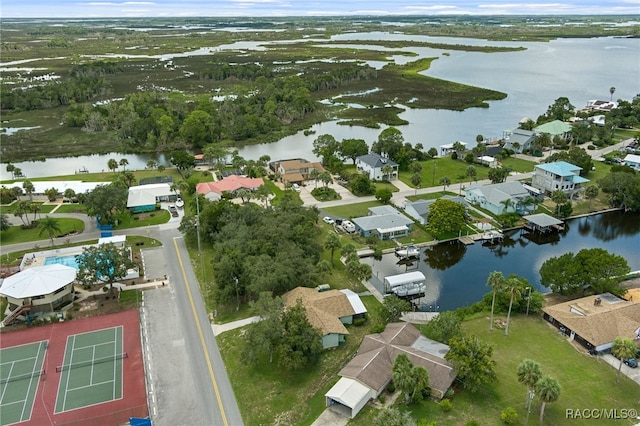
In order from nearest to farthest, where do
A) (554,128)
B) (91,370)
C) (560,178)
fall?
(91,370) → (560,178) → (554,128)

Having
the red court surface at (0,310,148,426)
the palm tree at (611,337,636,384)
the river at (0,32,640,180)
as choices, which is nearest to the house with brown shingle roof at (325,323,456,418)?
the palm tree at (611,337,636,384)

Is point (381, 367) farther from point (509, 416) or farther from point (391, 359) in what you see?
point (509, 416)

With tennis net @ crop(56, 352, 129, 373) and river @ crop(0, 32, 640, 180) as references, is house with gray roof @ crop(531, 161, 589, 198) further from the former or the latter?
tennis net @ crop(56, 352, 129, 373)

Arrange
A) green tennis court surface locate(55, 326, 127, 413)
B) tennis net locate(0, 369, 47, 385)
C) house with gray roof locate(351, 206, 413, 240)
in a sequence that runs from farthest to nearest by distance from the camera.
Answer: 1. house with gray roof locate(351, 206, 413, 240)
2. tennis net locate(0, 369, 47, 385)
3. green tennis court surface locate(55, 326, 127, 413)

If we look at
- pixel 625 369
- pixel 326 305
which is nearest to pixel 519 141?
pixel 625 369

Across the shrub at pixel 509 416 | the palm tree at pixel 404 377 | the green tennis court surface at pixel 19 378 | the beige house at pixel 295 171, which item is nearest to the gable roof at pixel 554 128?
the beige house at pixel 295 171

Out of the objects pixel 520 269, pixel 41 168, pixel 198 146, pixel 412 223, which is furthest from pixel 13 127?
pixel 520 269
